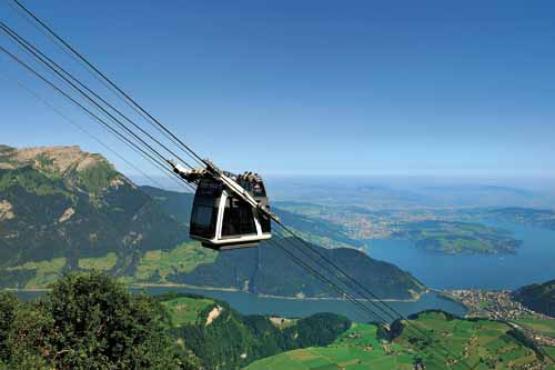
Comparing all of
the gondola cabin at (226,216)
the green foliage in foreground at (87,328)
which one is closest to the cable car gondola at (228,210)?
the gondola cabin at (226,216)

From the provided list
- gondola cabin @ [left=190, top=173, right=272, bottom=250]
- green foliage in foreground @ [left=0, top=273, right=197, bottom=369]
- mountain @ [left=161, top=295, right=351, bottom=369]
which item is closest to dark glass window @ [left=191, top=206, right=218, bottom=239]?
gondola cabin @ [left=190, top=173, right=272, bottom=250]

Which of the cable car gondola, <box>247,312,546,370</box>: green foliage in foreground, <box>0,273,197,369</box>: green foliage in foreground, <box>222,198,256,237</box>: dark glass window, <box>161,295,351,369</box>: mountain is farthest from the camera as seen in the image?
<box>161,295,351,369</box>: mountain

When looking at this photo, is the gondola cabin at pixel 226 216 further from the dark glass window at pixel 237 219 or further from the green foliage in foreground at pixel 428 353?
the green foliage in foreground at pixel 428 353

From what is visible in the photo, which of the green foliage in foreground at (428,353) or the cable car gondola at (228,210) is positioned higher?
the cable car gondola at (228,210)

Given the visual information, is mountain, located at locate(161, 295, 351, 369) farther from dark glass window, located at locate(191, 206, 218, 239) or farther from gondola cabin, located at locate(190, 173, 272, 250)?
dark glass window, located at locate(191, 206, 218, 239)

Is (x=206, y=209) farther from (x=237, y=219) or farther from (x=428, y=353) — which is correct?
(x=428, y=353)
